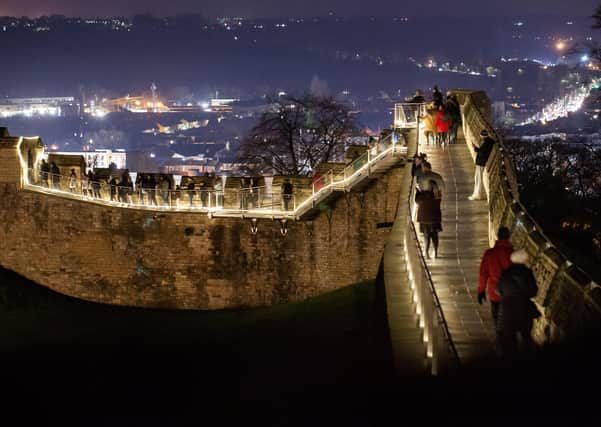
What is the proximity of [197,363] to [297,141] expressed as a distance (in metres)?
18.3

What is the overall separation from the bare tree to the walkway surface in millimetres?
14752

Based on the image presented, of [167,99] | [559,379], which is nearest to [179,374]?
[559,379]

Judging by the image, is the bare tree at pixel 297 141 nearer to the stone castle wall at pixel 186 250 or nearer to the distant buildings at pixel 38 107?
the stone castle wall at pixel 186 250

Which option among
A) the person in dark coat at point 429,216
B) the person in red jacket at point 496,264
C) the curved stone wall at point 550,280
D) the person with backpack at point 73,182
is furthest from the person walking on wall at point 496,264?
the person with backpack at point 73,182

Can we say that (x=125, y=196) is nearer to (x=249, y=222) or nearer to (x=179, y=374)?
(x=249, y=222)

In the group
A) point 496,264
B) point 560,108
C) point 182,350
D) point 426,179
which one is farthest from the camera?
point 560,108

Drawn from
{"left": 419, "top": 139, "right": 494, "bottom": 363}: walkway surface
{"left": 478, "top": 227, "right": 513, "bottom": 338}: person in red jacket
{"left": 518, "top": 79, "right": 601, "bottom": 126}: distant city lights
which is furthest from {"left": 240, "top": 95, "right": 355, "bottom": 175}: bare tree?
{"left": 518, "top": 79, "right": 601, "bottom": 126}: distant city lights

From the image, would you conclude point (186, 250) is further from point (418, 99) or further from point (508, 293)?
point (508, 293)

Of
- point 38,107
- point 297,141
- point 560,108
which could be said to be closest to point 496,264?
point 297,141

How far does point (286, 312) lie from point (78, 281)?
4.87 metres

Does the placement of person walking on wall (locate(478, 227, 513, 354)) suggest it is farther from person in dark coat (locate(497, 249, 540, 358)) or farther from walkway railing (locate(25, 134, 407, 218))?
walkway railing (locate(25, 134, 407, 218))

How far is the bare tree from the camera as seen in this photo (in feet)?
109

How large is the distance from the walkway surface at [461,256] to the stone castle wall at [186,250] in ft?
4.48

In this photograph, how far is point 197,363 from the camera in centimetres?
1689
